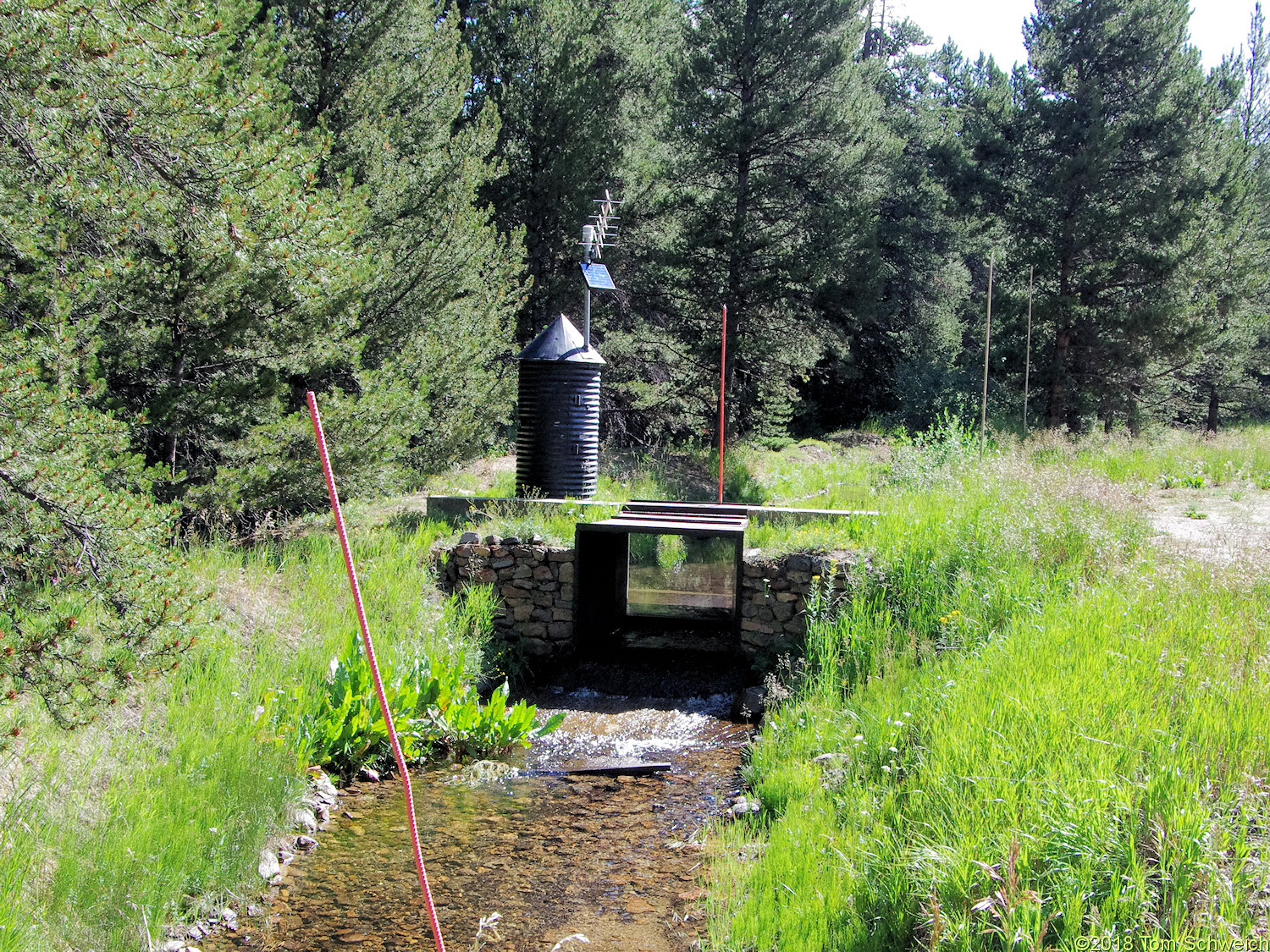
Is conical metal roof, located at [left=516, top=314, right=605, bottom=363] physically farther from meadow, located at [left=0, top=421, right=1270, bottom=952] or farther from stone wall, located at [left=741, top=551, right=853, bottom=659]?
stone wall, located at [left=741, top=551, right=853, bottom=659]

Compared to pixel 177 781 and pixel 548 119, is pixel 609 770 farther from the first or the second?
pixel 548 119

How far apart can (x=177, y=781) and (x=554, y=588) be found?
14.7ft

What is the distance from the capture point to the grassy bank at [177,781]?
3.72 meters

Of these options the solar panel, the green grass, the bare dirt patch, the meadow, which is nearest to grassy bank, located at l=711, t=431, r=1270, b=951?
the meadow

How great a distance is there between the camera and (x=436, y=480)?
1270 cm

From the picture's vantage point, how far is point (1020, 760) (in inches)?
163

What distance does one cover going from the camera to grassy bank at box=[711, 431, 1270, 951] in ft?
11.0

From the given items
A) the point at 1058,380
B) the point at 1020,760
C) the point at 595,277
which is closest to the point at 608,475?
the point at 595,277

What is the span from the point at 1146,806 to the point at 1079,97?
17280mm

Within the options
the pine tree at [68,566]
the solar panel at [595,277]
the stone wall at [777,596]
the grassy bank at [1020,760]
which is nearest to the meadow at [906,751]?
the grassy bank at [1020,760]

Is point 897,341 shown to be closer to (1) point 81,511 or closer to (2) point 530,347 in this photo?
(2) point 530,347

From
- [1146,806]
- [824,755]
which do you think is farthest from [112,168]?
[1146,806]

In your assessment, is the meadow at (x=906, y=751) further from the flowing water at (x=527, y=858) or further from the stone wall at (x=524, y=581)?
the stone wall at (x=524, y=581)

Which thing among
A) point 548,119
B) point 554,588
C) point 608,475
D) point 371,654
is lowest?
point 554,588
